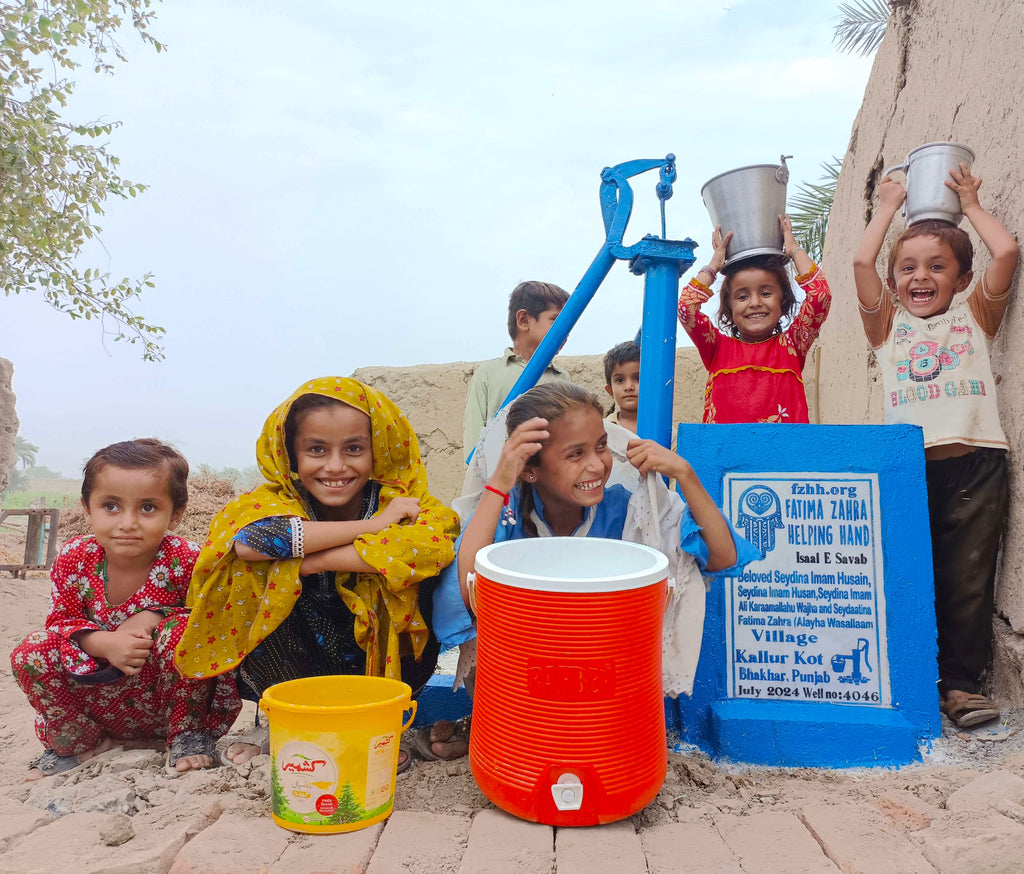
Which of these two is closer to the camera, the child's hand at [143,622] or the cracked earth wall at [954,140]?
the child's hand at [143,622]

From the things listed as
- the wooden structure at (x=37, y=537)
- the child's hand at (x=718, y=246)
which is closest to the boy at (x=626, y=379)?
the child's hand at (x=718, y=246)

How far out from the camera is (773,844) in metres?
1.60

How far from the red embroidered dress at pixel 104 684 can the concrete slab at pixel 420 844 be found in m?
0.86

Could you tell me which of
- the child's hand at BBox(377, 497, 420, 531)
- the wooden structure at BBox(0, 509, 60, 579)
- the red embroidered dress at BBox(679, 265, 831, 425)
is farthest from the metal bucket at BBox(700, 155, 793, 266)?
the wooden structure at BBox(0, 509, 60, 579)

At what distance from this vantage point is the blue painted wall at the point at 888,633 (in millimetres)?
2229

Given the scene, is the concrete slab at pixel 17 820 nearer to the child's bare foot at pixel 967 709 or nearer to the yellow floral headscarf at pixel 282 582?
the yellow floral headscarf at pixel 282 582

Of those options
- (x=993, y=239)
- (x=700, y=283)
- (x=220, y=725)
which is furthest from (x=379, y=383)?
(x=993, y=239)

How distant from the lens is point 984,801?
168 centimetres

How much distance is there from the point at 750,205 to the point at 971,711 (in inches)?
72.8

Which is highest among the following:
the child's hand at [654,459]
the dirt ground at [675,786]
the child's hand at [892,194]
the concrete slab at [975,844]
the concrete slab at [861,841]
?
the child's hand at [892,194]

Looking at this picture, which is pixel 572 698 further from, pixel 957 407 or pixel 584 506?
pixel 957 407

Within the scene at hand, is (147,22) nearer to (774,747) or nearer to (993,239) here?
(993,239)

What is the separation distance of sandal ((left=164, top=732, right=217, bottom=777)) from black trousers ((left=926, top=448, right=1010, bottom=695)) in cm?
231

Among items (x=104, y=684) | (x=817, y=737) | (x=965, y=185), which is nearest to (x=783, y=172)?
(x=965, y=185)
